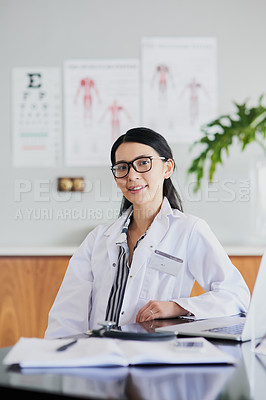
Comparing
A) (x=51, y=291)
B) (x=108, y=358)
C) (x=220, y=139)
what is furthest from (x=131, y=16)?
(x=108, y=358)

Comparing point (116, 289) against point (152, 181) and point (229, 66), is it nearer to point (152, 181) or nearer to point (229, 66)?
point (152, 181)

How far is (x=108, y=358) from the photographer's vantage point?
95 cm

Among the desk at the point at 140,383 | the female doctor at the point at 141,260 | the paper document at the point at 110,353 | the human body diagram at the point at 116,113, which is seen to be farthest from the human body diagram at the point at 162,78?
the desk at the point at 140,383

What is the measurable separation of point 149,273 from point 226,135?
1726mm

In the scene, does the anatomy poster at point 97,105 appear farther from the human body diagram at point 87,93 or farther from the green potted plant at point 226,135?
the green potted plant at point 226,135

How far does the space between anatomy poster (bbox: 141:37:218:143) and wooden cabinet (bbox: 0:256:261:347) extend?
3.60 feet

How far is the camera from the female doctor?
1.88 m

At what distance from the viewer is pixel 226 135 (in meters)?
3.44

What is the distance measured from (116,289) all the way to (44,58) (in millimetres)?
2071

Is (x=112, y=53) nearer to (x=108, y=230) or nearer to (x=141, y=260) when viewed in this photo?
(x=108, y=230)

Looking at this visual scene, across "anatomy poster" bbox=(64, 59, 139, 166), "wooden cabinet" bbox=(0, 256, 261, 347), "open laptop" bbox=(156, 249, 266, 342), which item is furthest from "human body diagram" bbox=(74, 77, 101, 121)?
"open laptop" bbox=(156, 249, 266, 342)

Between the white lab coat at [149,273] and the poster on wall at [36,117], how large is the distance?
1606mm

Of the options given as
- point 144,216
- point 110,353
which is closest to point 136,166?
point 144,216

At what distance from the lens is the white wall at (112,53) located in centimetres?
352
